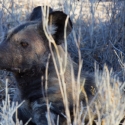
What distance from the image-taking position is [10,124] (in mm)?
3988

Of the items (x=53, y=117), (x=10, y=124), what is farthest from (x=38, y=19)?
(x=10, y=124)

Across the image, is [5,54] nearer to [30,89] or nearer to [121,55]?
[30,89]

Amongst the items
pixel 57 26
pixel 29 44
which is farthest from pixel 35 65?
pixel 57 26

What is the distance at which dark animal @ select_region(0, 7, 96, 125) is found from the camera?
4590 millimetres

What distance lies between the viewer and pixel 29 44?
4695 mm

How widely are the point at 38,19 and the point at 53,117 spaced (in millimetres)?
1135

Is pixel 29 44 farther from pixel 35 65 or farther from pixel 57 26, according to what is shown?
pixel 57 26

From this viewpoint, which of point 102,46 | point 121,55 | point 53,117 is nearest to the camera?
point 53,117

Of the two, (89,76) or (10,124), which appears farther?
(89,76)

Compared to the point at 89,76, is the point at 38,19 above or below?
above

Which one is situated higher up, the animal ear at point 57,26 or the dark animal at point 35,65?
the animal ear at point 57,26

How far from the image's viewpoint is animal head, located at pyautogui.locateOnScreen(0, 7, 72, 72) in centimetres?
459

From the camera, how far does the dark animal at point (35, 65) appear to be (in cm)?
459

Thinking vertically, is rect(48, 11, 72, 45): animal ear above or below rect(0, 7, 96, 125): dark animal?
above
